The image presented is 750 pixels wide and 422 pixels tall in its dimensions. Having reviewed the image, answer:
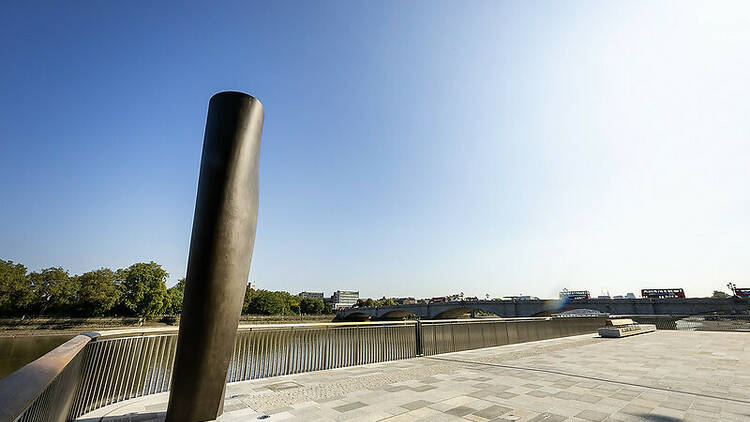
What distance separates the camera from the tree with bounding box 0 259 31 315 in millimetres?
39344

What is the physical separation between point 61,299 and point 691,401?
201 ft

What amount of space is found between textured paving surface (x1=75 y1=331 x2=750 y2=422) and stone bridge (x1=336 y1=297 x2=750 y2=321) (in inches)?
1710

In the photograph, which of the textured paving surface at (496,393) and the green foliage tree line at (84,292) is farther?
the green foliage tree line at (84,292)

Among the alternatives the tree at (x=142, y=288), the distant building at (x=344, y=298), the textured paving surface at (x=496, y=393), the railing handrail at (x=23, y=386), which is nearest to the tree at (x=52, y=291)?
the tree at (x=142, y=288)

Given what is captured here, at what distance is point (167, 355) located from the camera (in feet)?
20.5

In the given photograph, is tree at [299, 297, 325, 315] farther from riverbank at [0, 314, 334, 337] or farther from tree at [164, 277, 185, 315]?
riverbank at [0, 314, 334, 337]

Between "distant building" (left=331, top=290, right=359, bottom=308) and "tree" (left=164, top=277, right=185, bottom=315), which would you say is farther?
"distant building" (left=331, top=290, right=359, bottom=308)

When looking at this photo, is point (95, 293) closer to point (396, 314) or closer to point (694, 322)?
point (396, 314)

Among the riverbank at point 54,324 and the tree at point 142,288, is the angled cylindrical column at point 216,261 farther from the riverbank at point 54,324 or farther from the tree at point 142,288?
the tree at point 142,288

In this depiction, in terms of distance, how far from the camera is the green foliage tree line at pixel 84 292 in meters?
41.2

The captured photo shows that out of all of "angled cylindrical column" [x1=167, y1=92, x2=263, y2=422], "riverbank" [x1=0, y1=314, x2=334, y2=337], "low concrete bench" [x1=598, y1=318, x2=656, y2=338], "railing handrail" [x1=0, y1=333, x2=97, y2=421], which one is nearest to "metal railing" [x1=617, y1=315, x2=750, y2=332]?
"low concrete bench" [x1=598, y1=318, x2=656, y2=338]

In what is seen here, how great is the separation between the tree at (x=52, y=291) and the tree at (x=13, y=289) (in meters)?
1.11

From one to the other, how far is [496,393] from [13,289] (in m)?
57.6

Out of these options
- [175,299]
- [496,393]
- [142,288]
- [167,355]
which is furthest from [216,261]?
[175,299]
